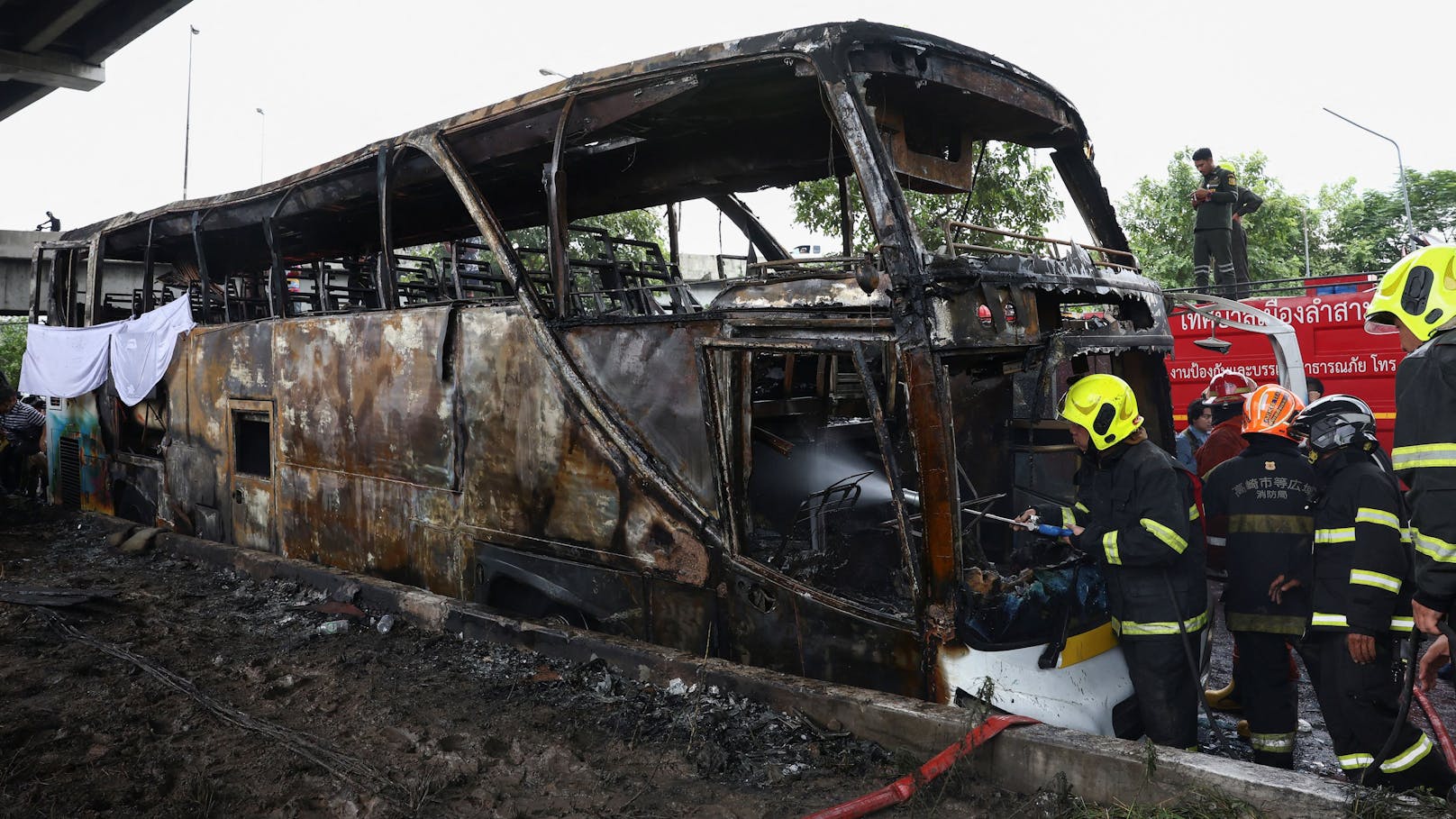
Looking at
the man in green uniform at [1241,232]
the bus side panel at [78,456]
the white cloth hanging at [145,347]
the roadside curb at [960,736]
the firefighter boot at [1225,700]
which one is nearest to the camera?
the roadside curb at [960,736]

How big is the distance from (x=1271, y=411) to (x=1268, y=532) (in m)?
0.55

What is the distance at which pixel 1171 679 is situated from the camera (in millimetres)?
3740

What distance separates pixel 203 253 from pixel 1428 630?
8.67m

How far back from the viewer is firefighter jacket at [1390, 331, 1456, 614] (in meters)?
2.85

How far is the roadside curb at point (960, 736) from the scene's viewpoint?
2781 mm

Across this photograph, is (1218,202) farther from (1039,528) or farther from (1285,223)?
(1285,223)

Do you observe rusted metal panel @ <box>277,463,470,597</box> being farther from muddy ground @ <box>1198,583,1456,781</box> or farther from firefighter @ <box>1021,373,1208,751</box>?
muddy ground @ <box>1198,583,1456,781</box>

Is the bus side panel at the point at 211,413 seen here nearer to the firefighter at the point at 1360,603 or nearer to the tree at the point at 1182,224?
the firefighter at the point at 1360,603

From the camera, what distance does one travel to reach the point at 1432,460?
2.91 m

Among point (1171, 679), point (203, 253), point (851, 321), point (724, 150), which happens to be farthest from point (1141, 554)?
point (203, 253)

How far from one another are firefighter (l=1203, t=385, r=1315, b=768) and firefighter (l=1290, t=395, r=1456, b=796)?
12 cm

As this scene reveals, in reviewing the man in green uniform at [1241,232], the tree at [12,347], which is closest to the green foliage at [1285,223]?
the man in green uniform at [1241,232]

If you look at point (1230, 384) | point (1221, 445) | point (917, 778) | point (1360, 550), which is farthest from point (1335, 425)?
point (1230, 384)

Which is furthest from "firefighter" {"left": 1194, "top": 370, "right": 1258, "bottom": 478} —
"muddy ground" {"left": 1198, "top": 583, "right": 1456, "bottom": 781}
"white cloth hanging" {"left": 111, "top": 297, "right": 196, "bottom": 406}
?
"white cloth hanging" {"left": 111, "top": 297, "right": 196, "bottom": 406}
